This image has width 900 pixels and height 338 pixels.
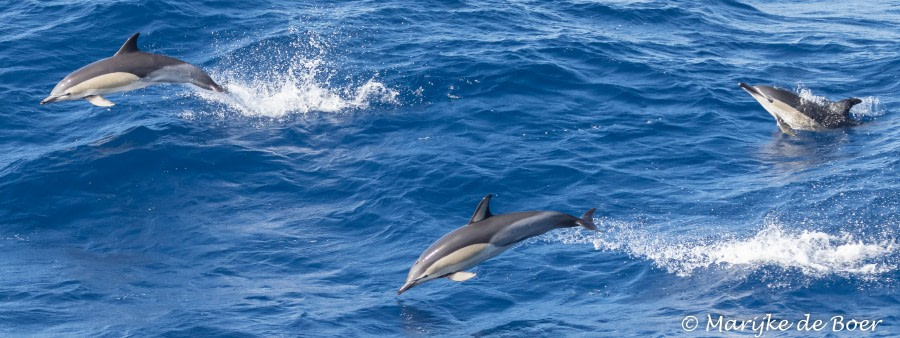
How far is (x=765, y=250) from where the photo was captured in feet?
48.5

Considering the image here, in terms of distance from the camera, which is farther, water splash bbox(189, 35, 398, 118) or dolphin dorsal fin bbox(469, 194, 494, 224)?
water splash bbox(189, 35, 398, 118)

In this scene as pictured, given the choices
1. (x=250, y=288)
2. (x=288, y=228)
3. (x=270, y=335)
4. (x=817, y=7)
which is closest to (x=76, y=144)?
(x=288, y=228)

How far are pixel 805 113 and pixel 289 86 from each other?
360 inches

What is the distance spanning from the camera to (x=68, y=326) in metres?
13.9

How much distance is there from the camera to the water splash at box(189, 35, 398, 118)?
20.9 metres

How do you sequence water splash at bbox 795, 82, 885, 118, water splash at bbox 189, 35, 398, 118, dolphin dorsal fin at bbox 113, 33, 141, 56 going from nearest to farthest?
1. dolphin dorsal fin at bbox 113, 33, 141, 56
2. water splash at bbox 795, 82, 885, 118
3. water splash at bbox 189, 35, 398, 118

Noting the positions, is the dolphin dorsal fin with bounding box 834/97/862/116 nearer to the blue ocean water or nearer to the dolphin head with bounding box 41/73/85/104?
the blue ocean water

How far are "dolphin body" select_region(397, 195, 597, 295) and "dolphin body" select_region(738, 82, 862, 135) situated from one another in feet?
25.5

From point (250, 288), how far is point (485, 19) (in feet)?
40.7

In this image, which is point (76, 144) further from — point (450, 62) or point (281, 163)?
point (450, 62)

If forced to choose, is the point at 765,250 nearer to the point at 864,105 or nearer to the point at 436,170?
the point at 436,170

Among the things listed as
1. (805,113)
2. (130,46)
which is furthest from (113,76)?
(805,113)

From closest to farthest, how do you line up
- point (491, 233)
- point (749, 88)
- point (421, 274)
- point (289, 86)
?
point (421, 274) → point (491, 233) → point (749, 88) → point (289, 86)

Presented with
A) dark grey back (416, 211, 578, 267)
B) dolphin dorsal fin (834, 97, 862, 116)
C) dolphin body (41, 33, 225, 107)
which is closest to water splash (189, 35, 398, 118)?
dolphin body (41, 33, 225, 107)
